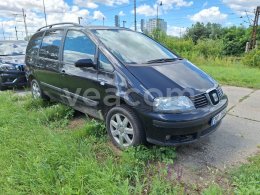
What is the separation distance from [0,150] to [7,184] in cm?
82

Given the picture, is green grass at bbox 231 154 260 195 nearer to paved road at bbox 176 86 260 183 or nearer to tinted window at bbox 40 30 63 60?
paved road at bbox 176 86 260 183

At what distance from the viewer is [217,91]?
352 centimetres

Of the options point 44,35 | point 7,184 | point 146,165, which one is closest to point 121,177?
point 146,165

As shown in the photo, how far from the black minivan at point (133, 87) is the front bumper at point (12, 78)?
132 inches

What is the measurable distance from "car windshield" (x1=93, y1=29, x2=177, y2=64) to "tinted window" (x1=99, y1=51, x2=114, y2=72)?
14 centimetres

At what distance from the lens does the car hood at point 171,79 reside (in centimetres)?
309

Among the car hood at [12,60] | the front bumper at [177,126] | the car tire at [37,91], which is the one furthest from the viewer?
the car hood at [12,60]

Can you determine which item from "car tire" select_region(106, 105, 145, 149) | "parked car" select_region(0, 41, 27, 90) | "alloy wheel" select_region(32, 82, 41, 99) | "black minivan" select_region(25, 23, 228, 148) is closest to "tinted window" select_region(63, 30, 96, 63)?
"black minivan" select_region(25, 23, 228, 148)

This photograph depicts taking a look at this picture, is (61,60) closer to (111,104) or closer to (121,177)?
(111,104)

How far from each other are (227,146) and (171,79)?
4.22 feet

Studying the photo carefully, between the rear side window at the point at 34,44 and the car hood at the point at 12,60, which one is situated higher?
the rear side window at the point at 34,44

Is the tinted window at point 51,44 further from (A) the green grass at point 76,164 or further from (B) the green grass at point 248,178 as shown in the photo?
(B) the green grass at point 248,178

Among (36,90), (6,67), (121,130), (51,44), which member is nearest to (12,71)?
(6,67)

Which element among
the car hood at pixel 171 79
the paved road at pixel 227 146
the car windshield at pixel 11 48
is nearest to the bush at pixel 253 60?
the paved road at pixel 227 146
